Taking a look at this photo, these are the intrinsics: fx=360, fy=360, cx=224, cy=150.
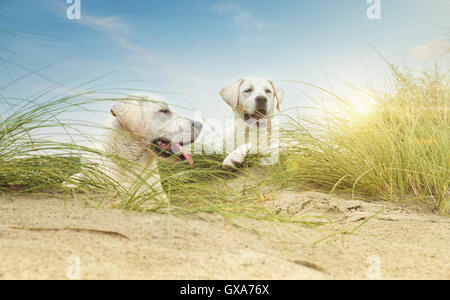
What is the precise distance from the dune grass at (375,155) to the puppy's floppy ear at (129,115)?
55.0 inches

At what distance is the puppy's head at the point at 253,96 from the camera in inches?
157

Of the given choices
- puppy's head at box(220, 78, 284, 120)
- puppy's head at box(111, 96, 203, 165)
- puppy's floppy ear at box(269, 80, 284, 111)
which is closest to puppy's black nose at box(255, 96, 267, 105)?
puppy's head at box(220, 78, 284, 120)

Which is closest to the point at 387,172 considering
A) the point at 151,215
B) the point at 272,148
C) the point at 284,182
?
the point at 284,182

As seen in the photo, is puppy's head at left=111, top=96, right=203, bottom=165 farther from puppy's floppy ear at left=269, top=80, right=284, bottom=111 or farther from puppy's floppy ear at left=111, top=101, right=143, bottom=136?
puppy's floppy ear at left=269, top=80, right=284, bottom=111

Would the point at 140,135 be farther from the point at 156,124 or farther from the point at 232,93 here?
the point at 232,93

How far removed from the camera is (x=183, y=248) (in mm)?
1362

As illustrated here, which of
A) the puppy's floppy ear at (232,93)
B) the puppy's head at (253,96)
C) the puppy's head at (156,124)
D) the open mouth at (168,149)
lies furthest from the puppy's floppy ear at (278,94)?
the open mouth at (168,149)

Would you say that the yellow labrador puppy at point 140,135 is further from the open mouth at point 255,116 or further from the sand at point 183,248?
the open mouth at point 255,116

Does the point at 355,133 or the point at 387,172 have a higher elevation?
the point at 355,133

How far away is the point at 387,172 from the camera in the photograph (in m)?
3.07

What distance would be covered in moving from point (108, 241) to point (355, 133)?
2.65 m

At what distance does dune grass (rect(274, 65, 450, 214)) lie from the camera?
10.1 feet

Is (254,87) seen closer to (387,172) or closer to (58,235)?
(387,172)

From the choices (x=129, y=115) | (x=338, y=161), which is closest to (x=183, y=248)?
(x=129, y=115)
